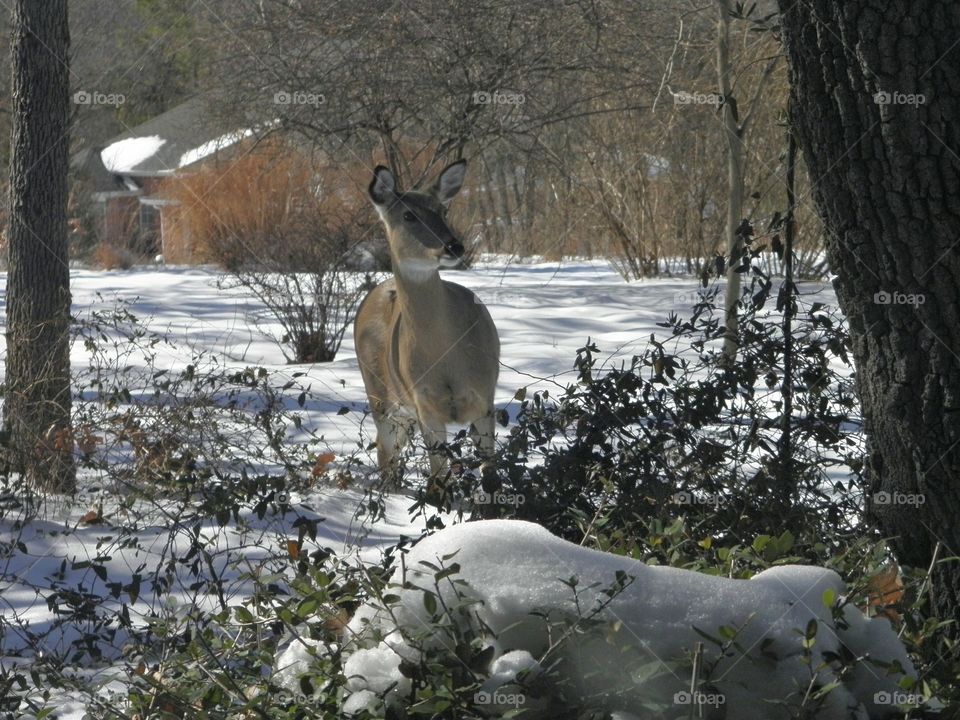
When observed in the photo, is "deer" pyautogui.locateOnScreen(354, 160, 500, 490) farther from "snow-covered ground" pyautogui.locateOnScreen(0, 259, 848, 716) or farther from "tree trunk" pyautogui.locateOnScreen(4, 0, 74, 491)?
"tree trunk" pyautogui.locateOnScreen(4, 0, 74, 491)

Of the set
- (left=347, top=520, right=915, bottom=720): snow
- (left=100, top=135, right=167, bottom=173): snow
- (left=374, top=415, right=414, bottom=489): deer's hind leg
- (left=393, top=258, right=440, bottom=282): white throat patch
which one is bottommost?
(left=374, top=415, right=414, bottom=489): deer's hind leg

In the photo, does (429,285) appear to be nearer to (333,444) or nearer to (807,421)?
(333,444)

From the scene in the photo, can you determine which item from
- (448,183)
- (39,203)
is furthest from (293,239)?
(39,203)

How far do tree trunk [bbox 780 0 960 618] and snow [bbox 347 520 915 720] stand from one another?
0.66m

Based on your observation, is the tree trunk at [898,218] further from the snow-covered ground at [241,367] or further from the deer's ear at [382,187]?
the deer's ear at [382,187]

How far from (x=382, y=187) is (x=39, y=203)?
1941mm

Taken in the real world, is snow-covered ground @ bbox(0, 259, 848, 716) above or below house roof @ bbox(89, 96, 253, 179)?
below

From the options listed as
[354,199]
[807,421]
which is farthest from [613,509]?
[354,199]

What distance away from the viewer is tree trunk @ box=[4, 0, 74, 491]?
6746mm

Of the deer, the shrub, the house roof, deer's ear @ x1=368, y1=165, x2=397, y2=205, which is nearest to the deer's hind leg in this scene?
the deer

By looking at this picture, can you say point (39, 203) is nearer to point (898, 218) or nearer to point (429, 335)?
point (429, 335)

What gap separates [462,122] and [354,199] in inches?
97.1

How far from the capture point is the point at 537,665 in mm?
2660

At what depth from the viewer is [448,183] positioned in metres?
7.80
